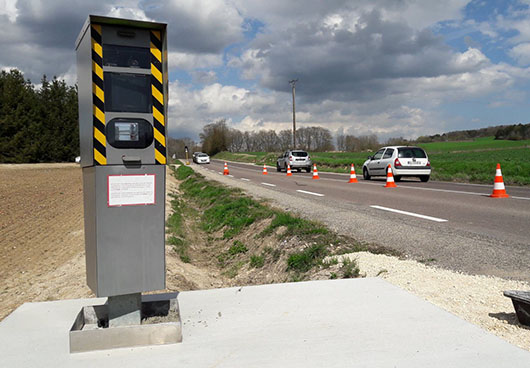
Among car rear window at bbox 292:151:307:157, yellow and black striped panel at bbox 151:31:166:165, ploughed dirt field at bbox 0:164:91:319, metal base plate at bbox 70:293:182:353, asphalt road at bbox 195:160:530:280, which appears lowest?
ploughed dirt field at bbox 0:164:91:319

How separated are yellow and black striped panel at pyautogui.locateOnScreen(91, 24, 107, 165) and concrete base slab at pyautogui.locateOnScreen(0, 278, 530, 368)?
1255mm

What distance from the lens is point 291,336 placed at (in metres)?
3.05

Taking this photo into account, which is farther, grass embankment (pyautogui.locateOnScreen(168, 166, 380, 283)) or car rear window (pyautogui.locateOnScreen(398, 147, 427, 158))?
car rear window (pyautogui.locateOnScreen(398, 147, 427, 158))

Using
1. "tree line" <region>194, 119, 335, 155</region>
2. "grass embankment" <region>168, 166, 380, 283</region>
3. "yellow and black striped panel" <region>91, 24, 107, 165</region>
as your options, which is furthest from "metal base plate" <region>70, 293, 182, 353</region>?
"tree line" <region>194, 119, 335, 155</region>

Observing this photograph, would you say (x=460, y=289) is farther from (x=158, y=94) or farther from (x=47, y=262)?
(x=47, y=262)

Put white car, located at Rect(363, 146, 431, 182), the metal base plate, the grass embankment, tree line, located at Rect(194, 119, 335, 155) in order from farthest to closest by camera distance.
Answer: tree line, located at Rect(194, 119, 335, 155)
white car, located at Rect(363, 146, 431, 182)
the grass embankment
the metal base plate

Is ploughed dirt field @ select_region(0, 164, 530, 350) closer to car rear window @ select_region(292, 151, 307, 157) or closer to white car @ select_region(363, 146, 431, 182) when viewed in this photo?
white car @ select_region(363, 146, 431, 182)

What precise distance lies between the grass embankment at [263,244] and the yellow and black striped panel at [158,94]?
9.58ft

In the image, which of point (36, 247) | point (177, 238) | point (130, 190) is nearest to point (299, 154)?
point (177, 238)

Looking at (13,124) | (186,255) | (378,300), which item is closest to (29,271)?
(186,255)

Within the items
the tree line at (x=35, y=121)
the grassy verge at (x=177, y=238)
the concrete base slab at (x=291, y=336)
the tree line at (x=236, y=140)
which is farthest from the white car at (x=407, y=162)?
the tree line at (x=236, y=140)

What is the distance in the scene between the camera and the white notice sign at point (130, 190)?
9.70 feet

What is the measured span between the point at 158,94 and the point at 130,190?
66 cm

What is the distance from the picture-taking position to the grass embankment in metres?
6.29
